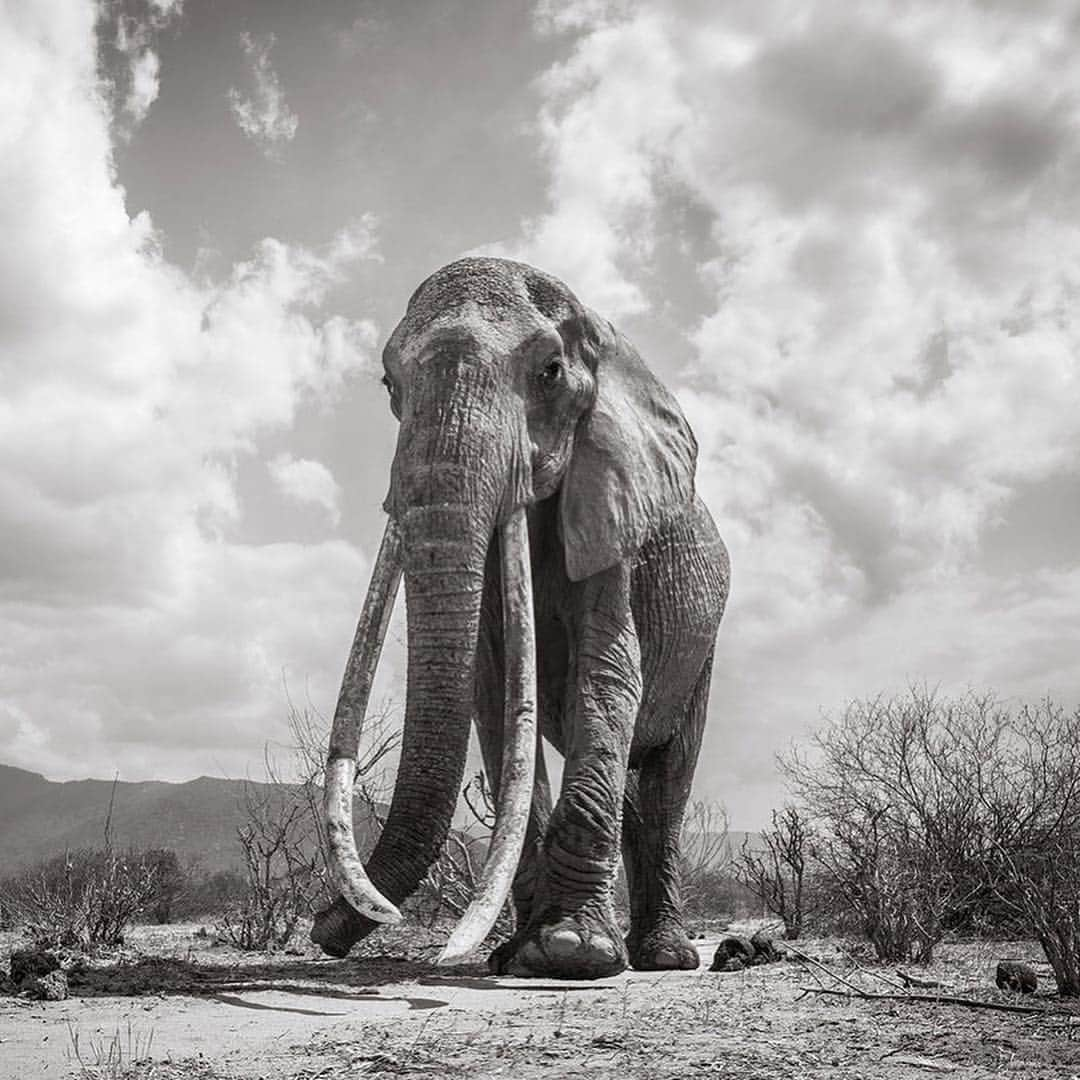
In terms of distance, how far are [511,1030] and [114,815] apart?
112794 millimetres

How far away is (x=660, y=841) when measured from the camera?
9.65m

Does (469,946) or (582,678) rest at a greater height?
(582,678)

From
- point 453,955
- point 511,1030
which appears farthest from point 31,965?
point 511,1030

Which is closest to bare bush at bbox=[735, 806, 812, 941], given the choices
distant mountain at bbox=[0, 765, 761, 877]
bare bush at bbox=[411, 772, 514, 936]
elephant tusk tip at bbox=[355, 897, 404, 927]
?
bare bush at bbox=[411, 772, 514, 936]

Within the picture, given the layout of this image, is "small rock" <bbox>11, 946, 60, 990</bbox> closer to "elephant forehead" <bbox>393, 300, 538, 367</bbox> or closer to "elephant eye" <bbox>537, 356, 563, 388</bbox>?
"elephant forehead" <bbox>393, 300, 538, 367</bbox>

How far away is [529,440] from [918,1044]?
4.28 metres

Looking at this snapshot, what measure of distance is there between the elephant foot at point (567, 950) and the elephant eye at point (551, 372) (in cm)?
322

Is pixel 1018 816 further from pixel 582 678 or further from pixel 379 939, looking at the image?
pixel 582 678

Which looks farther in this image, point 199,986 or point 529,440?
point 529,440

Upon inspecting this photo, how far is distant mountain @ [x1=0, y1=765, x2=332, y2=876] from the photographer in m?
90.8

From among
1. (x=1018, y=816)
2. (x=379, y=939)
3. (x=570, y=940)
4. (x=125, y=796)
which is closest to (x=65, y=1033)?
(x=570, y=940)

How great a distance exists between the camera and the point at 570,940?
684 centimetres

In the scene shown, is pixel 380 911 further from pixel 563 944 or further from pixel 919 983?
pixel 919 983

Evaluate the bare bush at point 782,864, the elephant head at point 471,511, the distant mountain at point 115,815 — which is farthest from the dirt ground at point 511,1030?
the distant mountain at point 115,815
